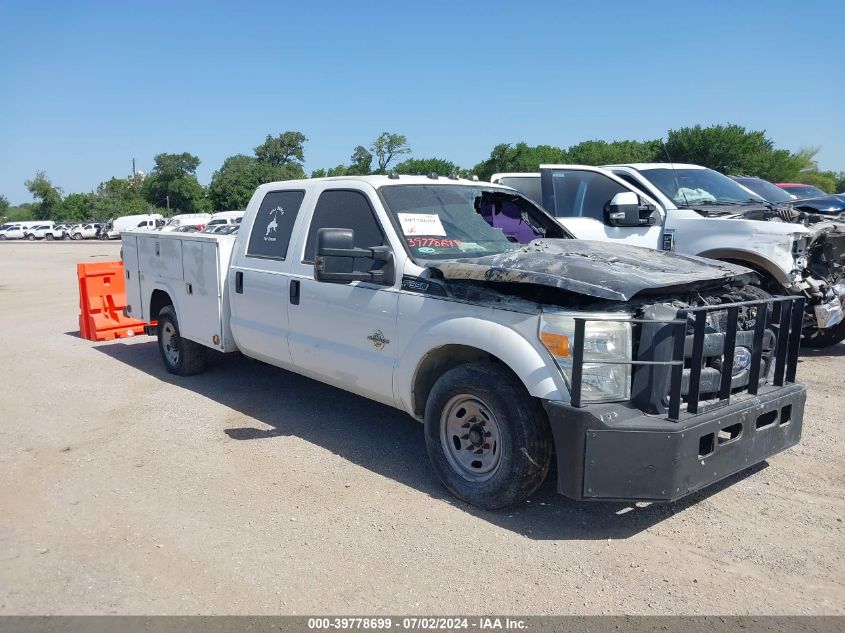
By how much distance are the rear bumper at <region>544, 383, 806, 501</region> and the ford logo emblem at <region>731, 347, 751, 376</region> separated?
37 centimetres

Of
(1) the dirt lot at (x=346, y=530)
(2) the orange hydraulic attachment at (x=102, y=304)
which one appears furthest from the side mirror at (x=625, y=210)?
(2) the orange hydraulic attachment at (x=102, y=304)

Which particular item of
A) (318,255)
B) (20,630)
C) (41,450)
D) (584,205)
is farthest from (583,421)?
(584,205)

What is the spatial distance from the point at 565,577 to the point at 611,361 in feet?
3.63

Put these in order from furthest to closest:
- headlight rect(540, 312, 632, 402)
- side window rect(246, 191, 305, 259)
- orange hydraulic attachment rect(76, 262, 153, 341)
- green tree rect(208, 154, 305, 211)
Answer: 1. green tree rect(208, 154, 305, 211)
2. orange hydraulic attachment rect(76, 262, 153, 341)
3. side window rect(246, 191, 305, 259)
4. headlight rect(540, 312, 632, 402)

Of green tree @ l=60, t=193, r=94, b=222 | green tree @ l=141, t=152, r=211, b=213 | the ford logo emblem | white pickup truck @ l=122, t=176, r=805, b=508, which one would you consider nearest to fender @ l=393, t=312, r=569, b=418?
white pickup truck @ l=122, t=176, r=805, b=508

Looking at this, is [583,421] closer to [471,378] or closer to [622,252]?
[471,378]

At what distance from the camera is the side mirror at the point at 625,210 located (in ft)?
25.7

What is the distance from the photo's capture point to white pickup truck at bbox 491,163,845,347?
7250 millimetres

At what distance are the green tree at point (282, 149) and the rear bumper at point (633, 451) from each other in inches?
2594

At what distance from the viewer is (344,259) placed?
15.7ft

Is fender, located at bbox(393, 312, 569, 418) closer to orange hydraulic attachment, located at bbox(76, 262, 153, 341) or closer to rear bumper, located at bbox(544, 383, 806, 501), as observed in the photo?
rear bumper, located at bbox(544, 383, 806, 501)

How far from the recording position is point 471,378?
4.18 meters

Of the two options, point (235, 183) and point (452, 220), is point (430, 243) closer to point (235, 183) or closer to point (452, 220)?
point (452, 220)

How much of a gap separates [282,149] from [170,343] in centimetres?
6268
